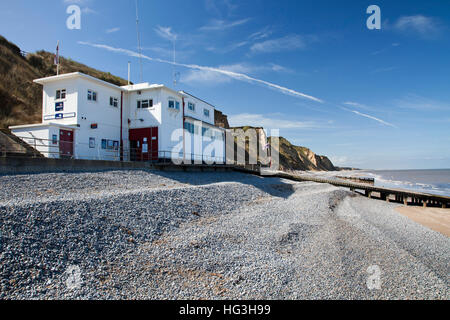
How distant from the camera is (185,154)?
85.4 feet

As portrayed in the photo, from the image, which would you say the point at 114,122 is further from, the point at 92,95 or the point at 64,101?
the point at 64,101

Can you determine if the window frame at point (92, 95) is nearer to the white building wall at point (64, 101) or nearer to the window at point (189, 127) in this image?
the white building wall at point (64, 101)

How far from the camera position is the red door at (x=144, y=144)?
77.3ft

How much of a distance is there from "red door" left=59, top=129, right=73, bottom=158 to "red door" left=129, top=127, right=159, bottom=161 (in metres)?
5.19

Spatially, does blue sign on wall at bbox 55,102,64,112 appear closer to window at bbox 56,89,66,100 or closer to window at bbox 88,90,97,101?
window at bbox 56,89,66,100

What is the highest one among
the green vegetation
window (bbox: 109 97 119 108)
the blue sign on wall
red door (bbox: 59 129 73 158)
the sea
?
the green vegetation

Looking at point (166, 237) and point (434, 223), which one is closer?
point (166, 237)

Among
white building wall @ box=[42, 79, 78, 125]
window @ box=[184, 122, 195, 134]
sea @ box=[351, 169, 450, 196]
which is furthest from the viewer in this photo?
sea @ box=[351, 169, 450, 196]

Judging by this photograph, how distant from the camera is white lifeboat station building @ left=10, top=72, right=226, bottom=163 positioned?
19.8 metres

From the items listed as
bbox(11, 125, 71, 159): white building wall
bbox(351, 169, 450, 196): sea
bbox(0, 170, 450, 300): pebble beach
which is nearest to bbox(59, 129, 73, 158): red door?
bbox(11, 125, 71, 159): white building wall

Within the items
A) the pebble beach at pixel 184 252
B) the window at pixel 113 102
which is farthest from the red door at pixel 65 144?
the pebble beach at pixel 184 252
